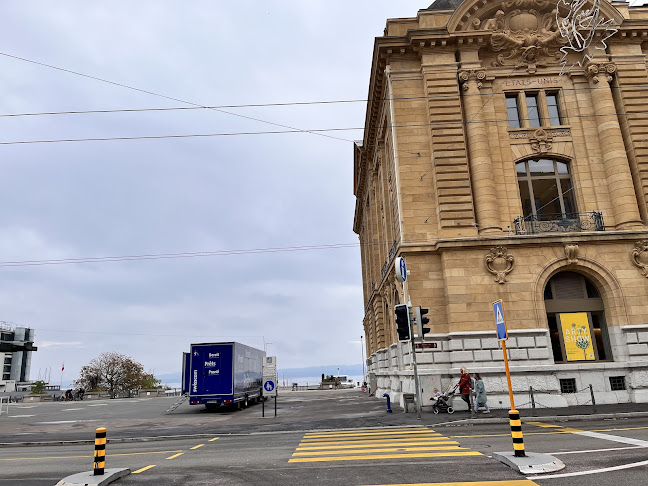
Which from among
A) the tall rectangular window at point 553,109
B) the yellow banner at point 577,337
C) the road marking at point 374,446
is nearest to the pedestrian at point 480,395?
the road marking at point 374,446

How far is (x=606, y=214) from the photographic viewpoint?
82.5 ft

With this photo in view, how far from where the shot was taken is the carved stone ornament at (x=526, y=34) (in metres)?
26.8

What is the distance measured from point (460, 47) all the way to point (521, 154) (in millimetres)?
6857

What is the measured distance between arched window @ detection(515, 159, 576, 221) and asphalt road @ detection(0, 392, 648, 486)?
1176 centimetres

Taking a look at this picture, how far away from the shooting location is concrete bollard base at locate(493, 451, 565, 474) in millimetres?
8945

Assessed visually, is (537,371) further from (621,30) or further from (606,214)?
(621,30)

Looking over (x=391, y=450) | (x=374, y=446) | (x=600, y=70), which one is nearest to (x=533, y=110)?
(x=600, y=70)

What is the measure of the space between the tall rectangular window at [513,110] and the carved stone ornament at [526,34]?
1.69 metres

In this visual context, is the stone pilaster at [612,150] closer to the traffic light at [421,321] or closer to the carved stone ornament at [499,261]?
the carved stone ornament at [499,261]

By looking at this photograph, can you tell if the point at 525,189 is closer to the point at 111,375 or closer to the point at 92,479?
the point at 92,479

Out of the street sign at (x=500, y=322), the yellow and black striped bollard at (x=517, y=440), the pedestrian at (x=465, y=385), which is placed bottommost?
Result: the yellow and black striped bollard at (x=517, y=440)

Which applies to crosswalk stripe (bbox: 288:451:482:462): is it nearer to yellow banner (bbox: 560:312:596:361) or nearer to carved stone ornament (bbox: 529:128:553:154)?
yellow banner (bbox: 560:312:596:361)

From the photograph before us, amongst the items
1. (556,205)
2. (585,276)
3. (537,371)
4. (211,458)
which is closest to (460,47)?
(556,205)

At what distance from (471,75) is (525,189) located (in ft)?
22.6
